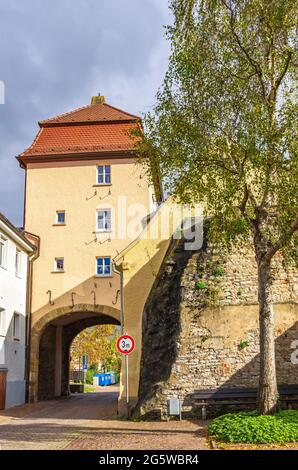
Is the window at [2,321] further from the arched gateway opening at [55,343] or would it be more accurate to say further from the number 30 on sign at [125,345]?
the number 30 on sign at [125,345]

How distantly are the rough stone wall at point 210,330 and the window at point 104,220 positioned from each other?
8.70 meters

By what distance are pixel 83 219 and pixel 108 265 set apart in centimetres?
255

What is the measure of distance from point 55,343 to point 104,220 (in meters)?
8.50

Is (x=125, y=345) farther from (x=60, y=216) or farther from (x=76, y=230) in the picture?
(x=60, y=216)

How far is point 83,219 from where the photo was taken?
1108 inches

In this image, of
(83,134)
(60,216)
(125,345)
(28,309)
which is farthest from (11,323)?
(83,134)

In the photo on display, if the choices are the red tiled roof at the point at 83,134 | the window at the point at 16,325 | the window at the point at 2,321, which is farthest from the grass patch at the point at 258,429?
the red tiled roof at the point at 83,134

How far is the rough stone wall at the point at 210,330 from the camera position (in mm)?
16766

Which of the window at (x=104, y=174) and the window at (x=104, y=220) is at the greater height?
the window at (x=104, y=174)

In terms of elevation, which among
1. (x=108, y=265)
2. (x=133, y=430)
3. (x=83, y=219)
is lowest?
(x=133, y=430)

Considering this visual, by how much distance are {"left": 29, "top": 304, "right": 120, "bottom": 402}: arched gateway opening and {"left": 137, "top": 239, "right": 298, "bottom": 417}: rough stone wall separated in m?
8.38

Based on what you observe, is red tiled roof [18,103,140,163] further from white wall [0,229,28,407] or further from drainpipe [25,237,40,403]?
white wall [0,229,28,407]
